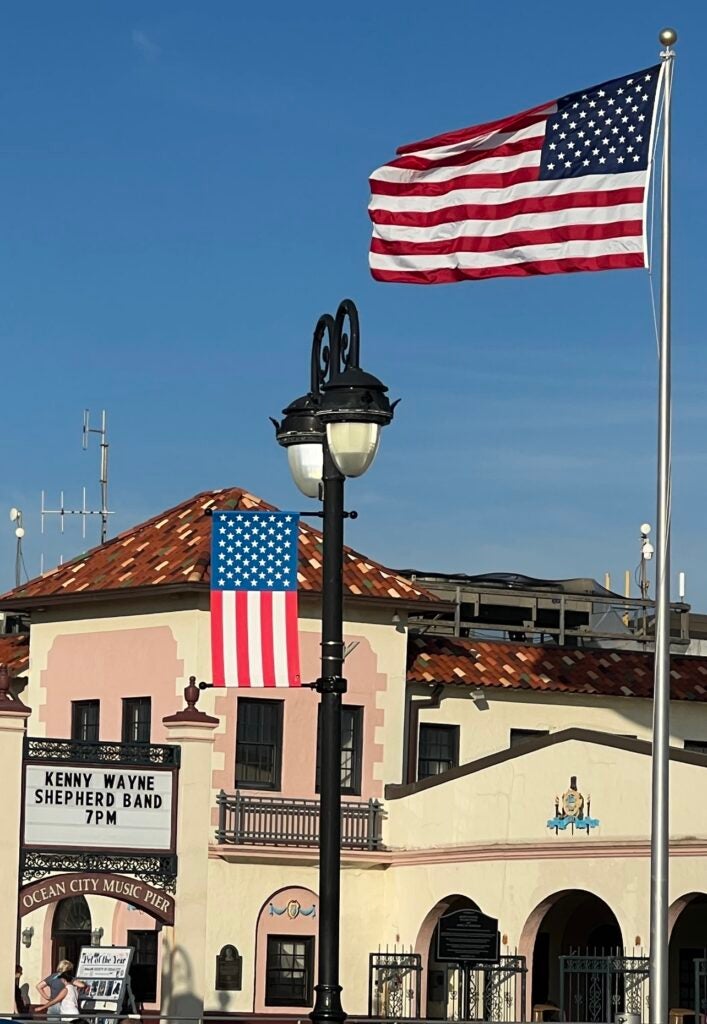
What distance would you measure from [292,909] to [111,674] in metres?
4.94

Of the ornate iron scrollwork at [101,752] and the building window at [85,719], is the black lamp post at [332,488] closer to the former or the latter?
the ornate iron scrollwork at [101,752]

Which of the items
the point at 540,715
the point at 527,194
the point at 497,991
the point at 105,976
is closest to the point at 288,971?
the point at 497,991

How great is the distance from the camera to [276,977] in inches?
1304

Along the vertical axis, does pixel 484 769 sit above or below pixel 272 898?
above

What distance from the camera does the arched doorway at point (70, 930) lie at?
3441 centimetres

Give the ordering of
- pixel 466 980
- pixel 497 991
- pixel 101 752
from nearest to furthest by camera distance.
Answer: pixel 101 752
pixel 466 980
pixel 497 991

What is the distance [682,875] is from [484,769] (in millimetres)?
4810

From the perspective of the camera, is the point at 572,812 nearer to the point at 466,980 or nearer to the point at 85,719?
the point at 466,980

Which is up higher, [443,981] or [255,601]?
[255,601]

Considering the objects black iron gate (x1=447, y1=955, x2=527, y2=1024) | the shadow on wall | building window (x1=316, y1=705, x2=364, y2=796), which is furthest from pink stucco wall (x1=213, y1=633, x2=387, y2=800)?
the shadow on wall

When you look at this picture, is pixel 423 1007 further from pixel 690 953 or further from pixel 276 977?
pixel 690 953

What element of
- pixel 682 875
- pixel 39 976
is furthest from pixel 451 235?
pixel 39 976

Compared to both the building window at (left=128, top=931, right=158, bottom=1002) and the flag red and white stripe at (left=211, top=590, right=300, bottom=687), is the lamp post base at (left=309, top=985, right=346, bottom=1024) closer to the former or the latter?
the flag red and white stripe at (left=211, top=590, right=300, bottom=687)

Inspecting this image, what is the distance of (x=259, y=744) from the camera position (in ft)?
110
